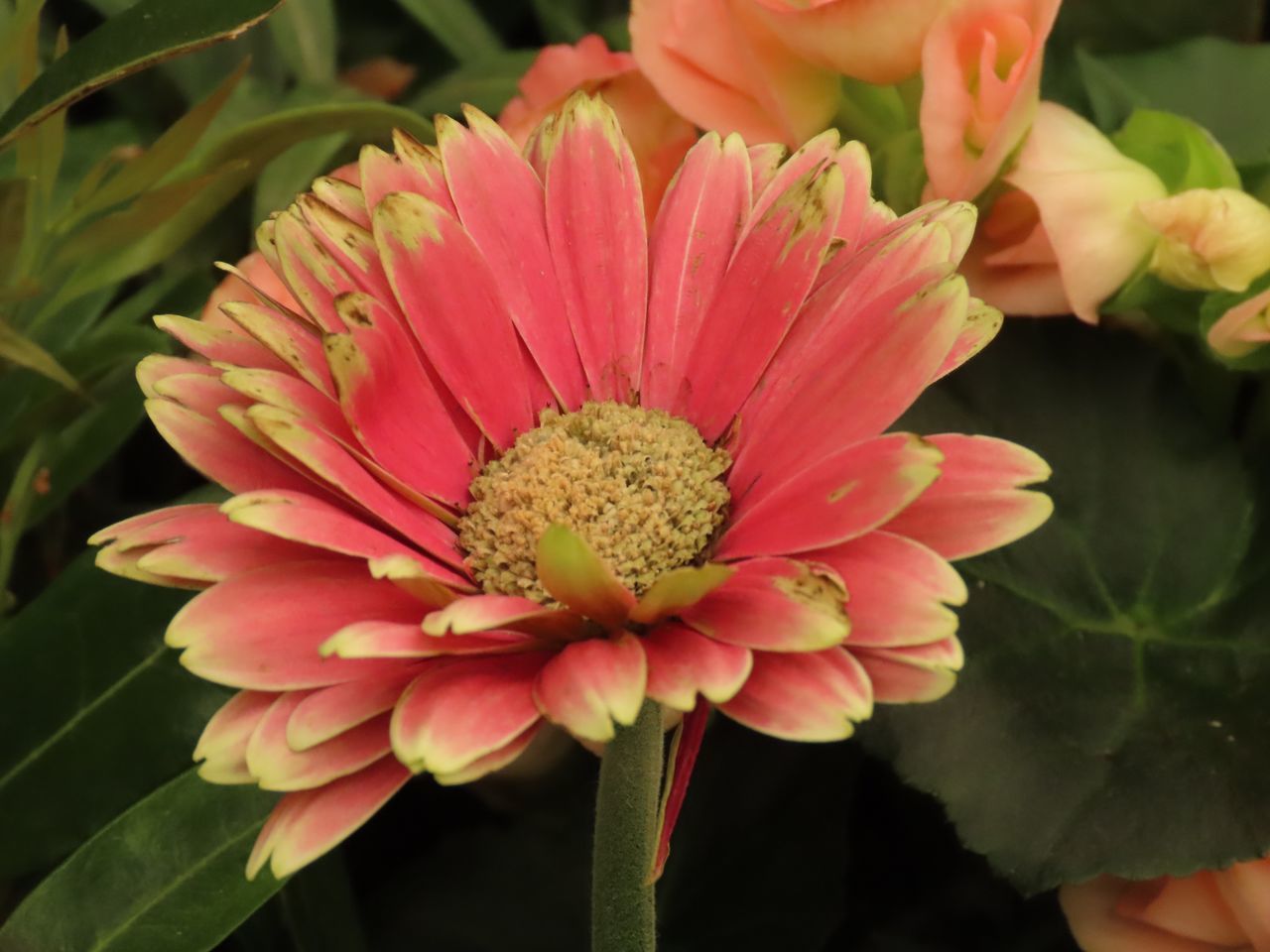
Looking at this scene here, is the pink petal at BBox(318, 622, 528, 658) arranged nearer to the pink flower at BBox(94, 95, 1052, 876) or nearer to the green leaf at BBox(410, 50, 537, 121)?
the pink flower at BBox(94, 95, 1052, 876)

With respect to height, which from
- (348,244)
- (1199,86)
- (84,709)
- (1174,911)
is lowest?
(1174,911)

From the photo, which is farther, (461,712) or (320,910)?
(320,910)

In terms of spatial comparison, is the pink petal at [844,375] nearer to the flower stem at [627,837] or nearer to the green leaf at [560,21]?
the flower stem at [627,837]

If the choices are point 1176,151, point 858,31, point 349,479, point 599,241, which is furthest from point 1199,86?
point 349,479

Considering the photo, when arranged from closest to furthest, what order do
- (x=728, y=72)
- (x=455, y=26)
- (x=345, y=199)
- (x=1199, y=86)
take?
1. (x=345, y=199)
2. (x=728, y=72)
3. (x=1199, y=86)
4. (x=455, y=26)

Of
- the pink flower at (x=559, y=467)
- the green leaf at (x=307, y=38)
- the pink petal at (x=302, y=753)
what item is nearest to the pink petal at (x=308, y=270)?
the pink flower at (x=559, y=467)

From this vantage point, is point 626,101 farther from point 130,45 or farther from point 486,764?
point 486,764

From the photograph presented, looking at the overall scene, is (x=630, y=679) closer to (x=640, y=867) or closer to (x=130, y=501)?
(x=640, y=867)

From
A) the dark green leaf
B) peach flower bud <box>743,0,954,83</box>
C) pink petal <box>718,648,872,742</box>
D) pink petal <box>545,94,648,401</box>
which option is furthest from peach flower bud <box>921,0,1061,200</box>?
the dark green leaf

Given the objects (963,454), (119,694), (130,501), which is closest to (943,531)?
(963,454)
